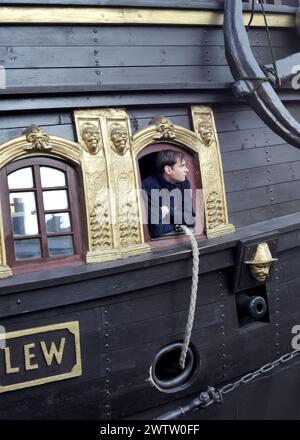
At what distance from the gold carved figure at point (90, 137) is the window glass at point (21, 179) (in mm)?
358

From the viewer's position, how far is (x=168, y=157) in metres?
4.07

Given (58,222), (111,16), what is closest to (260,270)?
(58,222)

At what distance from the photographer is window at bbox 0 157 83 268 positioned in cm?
354

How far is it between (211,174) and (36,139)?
3.92 ft

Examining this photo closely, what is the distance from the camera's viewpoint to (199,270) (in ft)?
12.8

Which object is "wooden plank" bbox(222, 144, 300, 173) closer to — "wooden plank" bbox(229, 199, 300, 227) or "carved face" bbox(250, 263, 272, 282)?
"wooden plank" bbox(229, 199, 300, 227)

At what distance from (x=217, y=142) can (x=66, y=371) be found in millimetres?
1719

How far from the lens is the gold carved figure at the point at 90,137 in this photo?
372cm

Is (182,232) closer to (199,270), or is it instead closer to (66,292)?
(199,270)

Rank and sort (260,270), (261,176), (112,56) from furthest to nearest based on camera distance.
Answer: (261,176)
(260,270)
(112,56)

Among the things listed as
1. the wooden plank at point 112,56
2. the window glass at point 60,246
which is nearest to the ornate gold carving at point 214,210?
the wooden plank at point 112,56

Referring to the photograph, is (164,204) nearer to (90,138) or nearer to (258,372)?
(90,138)

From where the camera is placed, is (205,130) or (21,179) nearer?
(21,179)

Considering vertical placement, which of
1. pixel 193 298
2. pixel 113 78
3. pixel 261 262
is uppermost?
pixel 113 78
